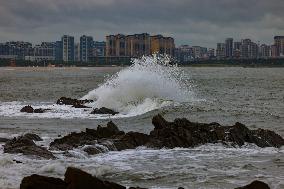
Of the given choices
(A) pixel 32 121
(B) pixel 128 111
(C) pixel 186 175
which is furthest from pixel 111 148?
(B) pixel 128 111

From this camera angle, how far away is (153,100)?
42.0m

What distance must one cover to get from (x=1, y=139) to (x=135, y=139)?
5225mm

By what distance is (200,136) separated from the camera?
68.5 feet

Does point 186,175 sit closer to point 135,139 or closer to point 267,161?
point 267,161

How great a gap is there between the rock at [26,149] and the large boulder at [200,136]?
4.15 m

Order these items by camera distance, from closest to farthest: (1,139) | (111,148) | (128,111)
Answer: (111,148) → (1,139) → (128,111)

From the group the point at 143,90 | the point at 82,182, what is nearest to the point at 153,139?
the point at 82,182

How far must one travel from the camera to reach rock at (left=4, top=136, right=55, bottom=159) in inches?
682

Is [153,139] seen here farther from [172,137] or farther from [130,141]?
[130,141]

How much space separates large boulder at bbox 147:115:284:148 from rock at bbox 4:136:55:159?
13.6 feet

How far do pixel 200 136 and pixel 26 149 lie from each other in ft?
21.9

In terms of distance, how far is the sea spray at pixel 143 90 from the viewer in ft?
136

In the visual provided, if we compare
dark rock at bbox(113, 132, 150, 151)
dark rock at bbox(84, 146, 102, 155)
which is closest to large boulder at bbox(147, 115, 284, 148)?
dark rock at bbox(113, 132, 150, 151)

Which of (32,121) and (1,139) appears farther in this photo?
(32,121)
